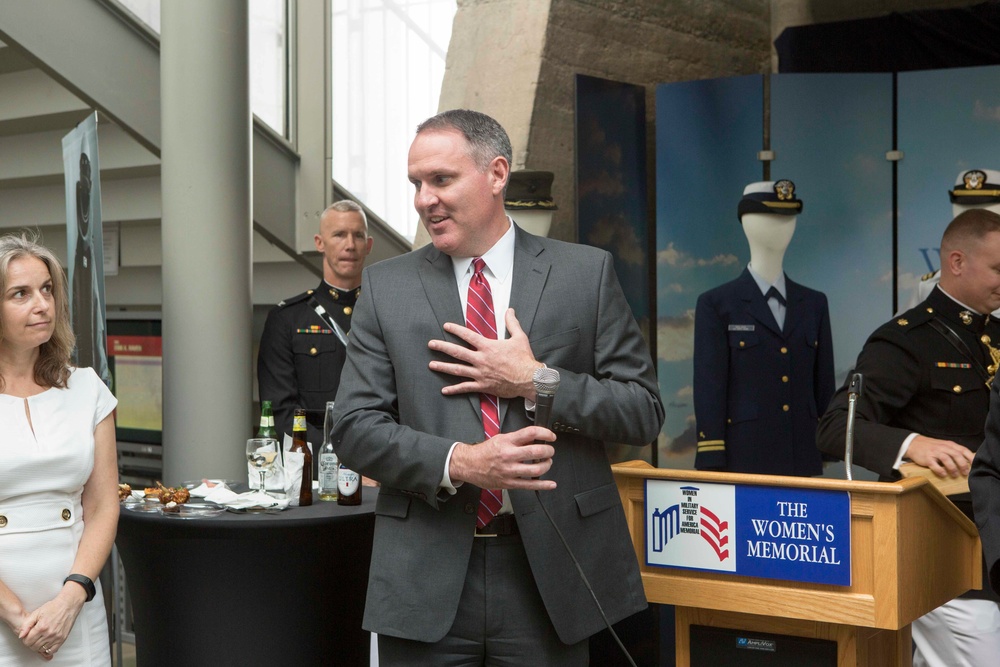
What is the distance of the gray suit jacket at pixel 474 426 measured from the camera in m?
1.89

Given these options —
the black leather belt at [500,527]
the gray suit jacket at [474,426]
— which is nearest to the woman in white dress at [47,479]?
the gray suit jacket at [474,426]

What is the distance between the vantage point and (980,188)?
475 centimetres

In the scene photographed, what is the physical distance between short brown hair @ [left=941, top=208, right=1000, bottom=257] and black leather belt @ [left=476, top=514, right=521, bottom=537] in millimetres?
1957

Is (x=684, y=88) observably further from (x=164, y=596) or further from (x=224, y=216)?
(x=164, y=596)

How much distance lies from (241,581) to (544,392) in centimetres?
124

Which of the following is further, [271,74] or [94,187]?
[271,74]

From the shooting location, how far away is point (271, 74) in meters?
5.28

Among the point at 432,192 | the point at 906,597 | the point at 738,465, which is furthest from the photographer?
the point at 738,465

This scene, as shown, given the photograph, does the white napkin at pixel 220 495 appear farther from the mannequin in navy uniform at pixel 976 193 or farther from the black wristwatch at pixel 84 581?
the mannequin in navy uniform at pixel 976 193

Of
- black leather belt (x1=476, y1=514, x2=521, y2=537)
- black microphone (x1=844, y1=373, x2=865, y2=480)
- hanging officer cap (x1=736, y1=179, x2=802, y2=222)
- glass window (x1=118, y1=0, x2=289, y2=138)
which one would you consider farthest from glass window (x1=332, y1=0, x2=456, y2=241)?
black leather belt (x1=476, y1=514, x2=521, y2=537)

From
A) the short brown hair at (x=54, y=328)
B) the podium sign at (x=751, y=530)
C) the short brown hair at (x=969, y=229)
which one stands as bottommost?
the podium sign at (x=751, y=530)

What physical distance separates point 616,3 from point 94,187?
113 inches

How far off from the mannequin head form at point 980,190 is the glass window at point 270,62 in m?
3.24

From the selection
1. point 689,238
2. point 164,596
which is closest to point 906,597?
point 164,596
